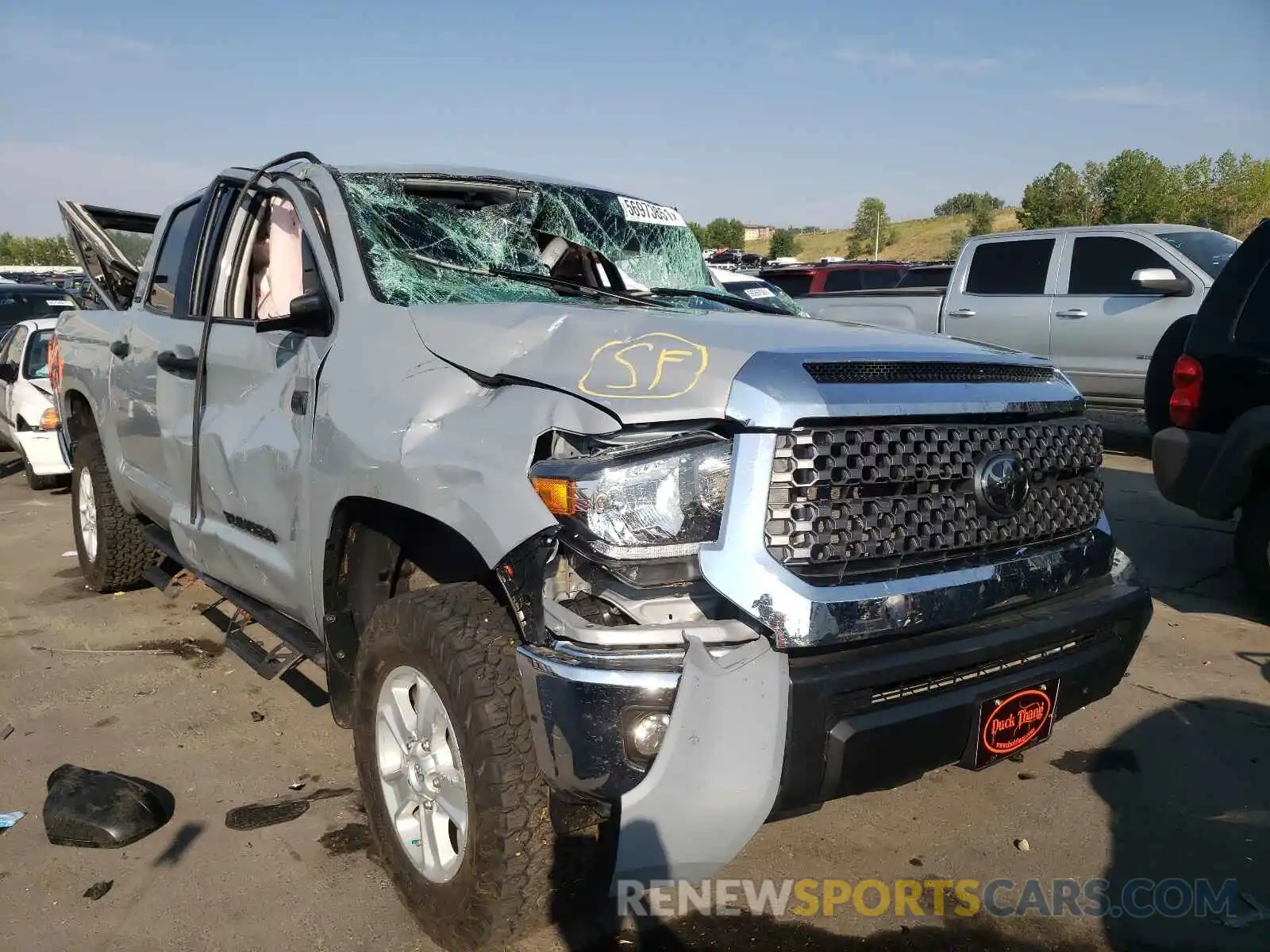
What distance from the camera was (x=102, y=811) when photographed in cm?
309

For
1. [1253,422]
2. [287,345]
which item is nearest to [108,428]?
[287,345]

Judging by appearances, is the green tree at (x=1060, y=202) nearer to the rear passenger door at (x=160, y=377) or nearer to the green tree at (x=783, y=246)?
the green tree at (x=783, y=246)

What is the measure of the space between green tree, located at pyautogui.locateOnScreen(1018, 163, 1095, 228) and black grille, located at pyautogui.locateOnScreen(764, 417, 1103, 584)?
54.0 meters

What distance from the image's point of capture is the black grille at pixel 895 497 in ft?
7.04

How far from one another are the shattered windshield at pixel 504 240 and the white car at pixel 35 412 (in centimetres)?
651

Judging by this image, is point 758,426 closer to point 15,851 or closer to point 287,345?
point 287,345

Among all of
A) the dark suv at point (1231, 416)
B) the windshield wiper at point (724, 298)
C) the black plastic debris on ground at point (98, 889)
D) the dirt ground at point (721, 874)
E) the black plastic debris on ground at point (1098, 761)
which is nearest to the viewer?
the dirt ground at point (721, 874)

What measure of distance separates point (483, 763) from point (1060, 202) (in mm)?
58503

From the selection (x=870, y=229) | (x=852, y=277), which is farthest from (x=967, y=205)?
(x=852, y=277)

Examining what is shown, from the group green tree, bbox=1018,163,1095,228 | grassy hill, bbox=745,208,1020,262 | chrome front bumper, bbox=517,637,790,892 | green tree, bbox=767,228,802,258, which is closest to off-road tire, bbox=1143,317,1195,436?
chrome front bumper, bbox=517,637,790,892

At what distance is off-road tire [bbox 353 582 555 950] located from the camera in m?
2.20

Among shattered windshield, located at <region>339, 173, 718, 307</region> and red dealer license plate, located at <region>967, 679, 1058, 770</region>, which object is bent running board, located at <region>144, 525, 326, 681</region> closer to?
shattered windshield, located at <region>339, 173, 718, 307</region>

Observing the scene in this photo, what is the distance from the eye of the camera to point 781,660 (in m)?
2.06

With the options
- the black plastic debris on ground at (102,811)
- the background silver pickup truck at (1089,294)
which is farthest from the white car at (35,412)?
the background silver pickup truck at (1089,294)
